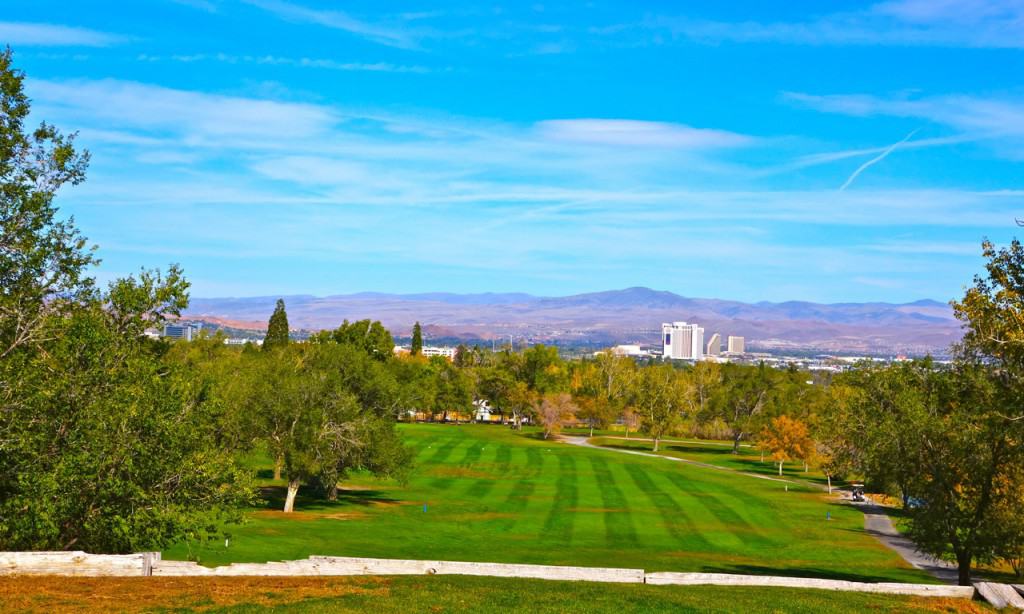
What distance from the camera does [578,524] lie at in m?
68.6

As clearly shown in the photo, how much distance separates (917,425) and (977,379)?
4.94m

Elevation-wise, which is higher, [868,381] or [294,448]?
[868,381]

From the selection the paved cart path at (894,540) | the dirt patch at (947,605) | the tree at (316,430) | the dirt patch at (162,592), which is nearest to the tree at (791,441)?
the paved cart path at (894,540)

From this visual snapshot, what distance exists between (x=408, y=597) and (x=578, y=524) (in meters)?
41.9

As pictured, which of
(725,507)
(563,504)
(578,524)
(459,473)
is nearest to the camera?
(578,524)

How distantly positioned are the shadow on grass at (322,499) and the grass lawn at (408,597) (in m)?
40.0

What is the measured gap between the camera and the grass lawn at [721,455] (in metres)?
122

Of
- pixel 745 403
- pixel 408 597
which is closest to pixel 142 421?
pixel 408 597

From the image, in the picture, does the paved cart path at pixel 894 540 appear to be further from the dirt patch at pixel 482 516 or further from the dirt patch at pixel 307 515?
the dirt patch at pixel 307 515

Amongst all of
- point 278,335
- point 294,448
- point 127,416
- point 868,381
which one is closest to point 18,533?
point 127,416

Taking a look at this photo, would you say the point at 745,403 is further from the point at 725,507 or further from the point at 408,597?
the point at 408,597

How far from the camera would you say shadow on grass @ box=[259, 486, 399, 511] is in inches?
2788

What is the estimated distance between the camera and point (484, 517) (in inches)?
2766

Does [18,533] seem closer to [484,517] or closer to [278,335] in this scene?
[484,517]
